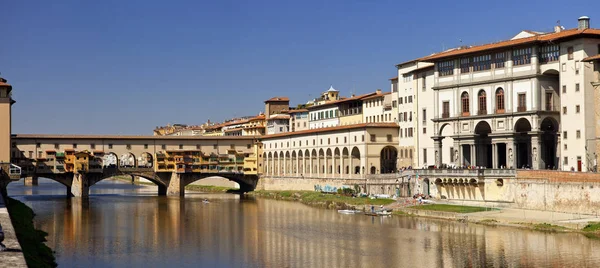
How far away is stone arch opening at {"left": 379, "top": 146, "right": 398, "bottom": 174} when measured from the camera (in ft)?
333

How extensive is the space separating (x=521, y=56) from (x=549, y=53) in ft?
9.75

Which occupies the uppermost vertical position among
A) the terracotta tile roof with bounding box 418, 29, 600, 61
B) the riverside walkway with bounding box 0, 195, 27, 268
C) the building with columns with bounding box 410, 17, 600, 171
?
the terracotta tile roof with bounding box 418, 29, 600, 61

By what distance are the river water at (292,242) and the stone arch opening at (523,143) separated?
1368 cm

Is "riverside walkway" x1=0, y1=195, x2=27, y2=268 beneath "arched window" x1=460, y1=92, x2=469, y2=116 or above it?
beneath

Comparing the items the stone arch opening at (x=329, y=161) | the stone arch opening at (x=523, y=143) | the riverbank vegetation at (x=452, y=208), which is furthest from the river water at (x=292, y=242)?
the stone arch opening at (x=329, y=161)

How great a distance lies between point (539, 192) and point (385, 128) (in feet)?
111

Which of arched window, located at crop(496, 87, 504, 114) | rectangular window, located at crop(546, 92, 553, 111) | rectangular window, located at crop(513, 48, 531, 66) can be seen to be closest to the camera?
rectangular window, located at crop(513, 48, 531, 66)

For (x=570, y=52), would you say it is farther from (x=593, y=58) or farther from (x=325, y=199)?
(x=325, y=199)

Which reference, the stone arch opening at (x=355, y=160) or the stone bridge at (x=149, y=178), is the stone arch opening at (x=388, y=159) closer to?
the stone arch opening at (x=355, y=160)

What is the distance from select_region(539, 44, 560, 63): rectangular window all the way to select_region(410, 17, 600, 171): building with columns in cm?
9

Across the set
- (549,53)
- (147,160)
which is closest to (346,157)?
(549,53)

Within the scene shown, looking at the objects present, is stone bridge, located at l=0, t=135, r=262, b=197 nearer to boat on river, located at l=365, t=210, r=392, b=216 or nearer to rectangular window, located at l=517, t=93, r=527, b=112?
boat on river, located at l=365, t=210, r=392, b=216

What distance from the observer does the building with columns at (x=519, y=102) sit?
7069cm

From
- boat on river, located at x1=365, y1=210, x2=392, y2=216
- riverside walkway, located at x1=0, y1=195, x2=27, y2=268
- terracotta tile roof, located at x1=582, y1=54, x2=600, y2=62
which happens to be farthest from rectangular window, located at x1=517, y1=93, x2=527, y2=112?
riverside walkway, located at x1=0, y1=195, x2=27, y2=268
